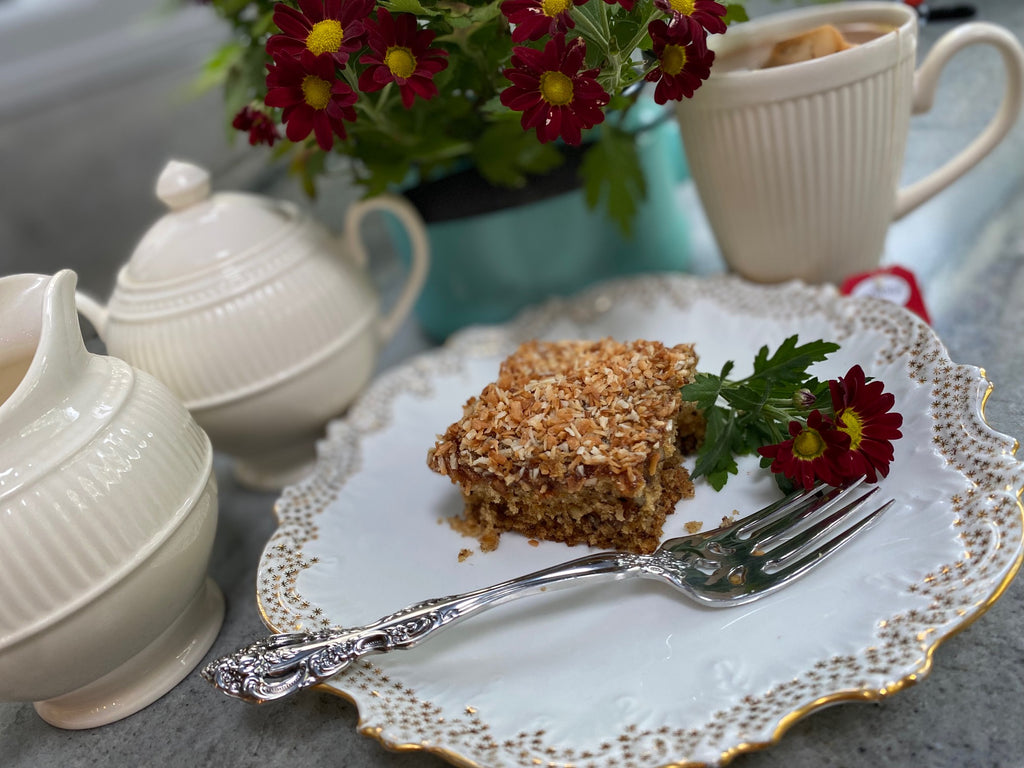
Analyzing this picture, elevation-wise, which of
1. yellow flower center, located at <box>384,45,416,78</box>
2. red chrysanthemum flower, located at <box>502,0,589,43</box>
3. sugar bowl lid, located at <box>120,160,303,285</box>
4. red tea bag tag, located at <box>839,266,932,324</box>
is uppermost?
red chrysanthemum flower, located at <box>502,0,589,43</box>

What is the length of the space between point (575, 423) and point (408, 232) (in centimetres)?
44

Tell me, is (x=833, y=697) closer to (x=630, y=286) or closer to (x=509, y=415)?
(x=509, y=415)

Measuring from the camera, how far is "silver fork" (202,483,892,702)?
58 cm

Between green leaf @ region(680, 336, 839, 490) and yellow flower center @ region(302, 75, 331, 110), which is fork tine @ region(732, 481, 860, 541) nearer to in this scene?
green leaf @ region(680, 336, 839, 490)

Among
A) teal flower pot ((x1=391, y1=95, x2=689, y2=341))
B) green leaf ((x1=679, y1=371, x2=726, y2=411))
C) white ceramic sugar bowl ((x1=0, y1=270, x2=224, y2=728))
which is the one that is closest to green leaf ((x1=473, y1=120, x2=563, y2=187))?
teal flower pot ((x1=391, y1=95, x2=689, y2=341))

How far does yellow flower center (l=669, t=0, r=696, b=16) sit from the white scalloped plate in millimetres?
355

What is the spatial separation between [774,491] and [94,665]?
58 cm

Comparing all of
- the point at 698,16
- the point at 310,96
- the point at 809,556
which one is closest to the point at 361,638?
the point at 809,556

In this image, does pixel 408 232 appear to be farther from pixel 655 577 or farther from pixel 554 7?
pixel 655 577

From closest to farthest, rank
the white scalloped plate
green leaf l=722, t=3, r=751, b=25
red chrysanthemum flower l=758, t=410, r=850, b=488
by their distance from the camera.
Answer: the white scalloped plate, red chrysanthemum flower l=758, t=410, r=850, b=488, green leaf l=722, t=3, r=751, b=25

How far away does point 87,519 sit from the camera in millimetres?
575

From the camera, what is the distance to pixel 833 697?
1.67 feet

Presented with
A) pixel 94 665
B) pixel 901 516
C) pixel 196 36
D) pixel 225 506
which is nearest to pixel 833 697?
pixel 901 516

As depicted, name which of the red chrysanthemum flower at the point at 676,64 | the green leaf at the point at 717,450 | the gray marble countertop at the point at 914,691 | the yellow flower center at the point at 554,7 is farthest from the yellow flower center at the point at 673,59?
the gray marble countertop at the point at 914,691
